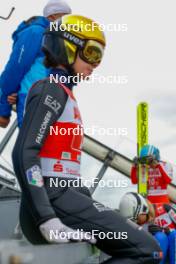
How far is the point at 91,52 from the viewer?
2186 mm

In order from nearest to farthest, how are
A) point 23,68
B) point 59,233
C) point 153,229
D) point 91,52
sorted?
point 59,233 → point 91,52 → point 23,68 → point 153,229

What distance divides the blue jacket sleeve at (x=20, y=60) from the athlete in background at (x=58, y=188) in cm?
96

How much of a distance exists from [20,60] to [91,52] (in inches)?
38.4

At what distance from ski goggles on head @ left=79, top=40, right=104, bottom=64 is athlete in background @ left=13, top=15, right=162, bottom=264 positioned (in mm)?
144

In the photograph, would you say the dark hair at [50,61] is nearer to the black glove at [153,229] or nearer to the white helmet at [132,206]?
the white helmet at [132,206]

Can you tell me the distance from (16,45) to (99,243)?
1.73m

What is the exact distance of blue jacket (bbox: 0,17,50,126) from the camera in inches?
119

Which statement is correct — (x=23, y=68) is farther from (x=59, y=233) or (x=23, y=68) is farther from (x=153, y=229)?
(x=153, y=229)

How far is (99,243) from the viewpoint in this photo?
1811mm

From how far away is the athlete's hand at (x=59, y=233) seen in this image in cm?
164

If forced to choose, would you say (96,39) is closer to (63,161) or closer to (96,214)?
(63,161)

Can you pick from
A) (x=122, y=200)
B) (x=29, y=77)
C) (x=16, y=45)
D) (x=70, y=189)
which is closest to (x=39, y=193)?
(x=70, y=189)

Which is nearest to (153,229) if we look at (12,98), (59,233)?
(12,98)

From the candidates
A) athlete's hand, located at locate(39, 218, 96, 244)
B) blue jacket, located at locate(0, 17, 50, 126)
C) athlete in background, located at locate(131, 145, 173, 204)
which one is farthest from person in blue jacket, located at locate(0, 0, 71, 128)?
athlete in background, located at locate(131, 145, 173, 204)
